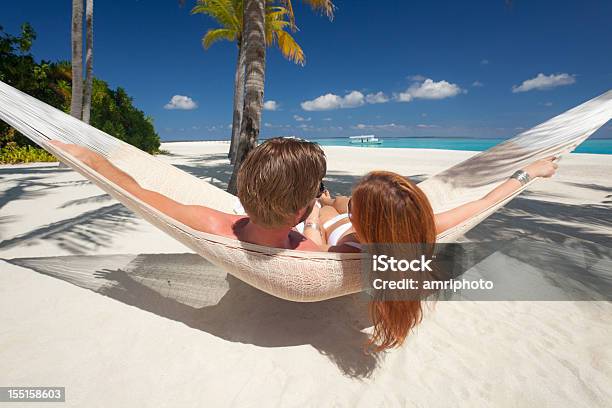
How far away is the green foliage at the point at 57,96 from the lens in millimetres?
6902

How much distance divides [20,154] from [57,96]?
2383 mm

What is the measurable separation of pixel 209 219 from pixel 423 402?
3.33ft

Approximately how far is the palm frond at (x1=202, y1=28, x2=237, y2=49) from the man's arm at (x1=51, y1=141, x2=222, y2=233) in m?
11.3

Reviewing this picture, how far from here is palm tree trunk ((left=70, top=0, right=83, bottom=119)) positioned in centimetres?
570

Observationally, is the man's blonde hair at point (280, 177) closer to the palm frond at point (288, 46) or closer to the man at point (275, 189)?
the man at point (275, 189)

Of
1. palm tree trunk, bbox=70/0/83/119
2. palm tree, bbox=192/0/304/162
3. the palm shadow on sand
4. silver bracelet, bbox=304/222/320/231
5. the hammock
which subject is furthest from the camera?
palm tree, bbox=192/0/304/162

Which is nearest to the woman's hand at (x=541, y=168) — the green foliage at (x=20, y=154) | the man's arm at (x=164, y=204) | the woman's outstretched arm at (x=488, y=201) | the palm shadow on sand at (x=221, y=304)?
the woman's outstretched arm at (x=488, y=201)

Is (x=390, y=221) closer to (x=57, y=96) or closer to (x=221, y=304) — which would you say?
(x=221, y=304)

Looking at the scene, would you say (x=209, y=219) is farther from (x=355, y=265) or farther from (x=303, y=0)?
(x=303, y=0)

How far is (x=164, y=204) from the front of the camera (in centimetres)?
117

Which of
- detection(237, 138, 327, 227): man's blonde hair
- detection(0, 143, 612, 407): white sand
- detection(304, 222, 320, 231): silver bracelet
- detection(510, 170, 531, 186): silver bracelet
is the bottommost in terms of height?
detection(0, 143, 612, 407): white sand

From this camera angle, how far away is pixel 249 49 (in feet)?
12.0

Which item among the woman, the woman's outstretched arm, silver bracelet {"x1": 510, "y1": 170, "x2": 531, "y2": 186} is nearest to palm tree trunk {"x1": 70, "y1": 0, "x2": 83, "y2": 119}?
the woman

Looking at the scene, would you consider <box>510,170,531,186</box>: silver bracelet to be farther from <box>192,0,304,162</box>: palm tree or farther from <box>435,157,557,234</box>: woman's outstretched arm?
<box>192,0,304,162</box>: palm tree
